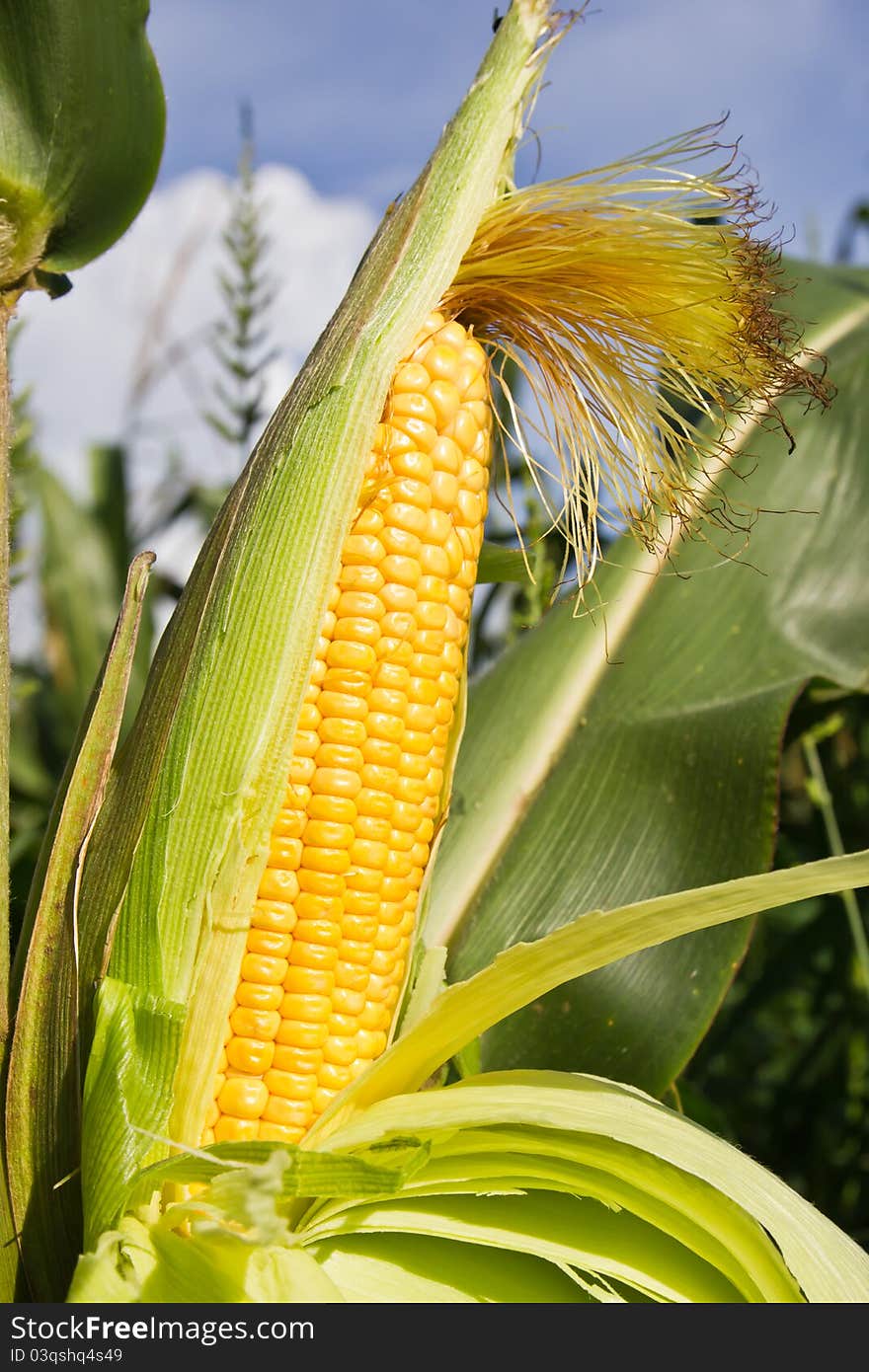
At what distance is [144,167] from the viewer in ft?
3.24

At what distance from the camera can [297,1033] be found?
0.93m

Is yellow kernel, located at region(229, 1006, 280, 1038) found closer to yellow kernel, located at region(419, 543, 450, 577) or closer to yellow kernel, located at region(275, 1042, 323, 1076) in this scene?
yellow kernel, located at region(275, 1042, 323, 1076)

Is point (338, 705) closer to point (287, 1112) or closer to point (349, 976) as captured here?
point (349, 976)

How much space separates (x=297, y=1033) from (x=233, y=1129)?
93mm

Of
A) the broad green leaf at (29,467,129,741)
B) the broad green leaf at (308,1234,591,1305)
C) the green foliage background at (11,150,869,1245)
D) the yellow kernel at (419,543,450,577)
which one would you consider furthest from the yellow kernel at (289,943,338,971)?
the broad green leaf at (29,467,129,741)

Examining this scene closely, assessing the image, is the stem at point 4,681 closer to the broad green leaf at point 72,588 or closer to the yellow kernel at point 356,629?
the yellow kernel at point 356,629

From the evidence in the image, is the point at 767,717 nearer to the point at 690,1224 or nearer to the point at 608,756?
the point at 608,756

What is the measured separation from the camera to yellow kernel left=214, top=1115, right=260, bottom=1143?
0.92 metres

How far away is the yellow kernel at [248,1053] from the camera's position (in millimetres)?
917

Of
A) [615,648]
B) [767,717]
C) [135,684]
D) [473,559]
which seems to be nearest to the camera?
[473,559]

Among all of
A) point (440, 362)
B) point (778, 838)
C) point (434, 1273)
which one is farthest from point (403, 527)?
point (778, 838)

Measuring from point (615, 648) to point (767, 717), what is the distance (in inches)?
10.3

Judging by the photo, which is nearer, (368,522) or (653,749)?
(368,522)

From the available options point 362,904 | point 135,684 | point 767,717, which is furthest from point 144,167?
point 135,684
